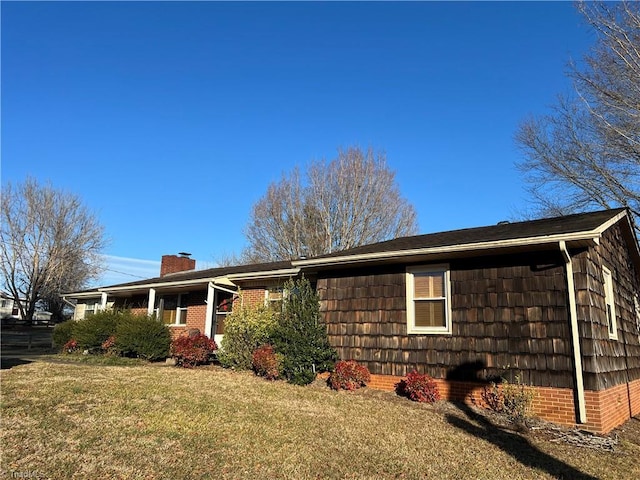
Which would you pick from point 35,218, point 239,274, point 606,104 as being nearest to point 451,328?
point 239,274

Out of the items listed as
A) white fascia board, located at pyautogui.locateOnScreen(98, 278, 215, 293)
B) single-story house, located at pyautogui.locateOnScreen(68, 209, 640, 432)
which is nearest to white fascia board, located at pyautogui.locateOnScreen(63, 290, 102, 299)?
white fascia board, located at pyautogui.locateOnScreen(98, 278, 215, 293)

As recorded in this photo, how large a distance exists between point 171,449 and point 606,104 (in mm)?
16034

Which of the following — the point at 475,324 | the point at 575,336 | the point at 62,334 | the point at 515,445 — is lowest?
the point at 515,445

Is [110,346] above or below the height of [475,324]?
below

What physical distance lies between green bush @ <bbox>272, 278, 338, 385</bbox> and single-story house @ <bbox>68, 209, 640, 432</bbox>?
1.13 feet

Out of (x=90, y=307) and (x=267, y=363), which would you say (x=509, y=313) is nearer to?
(x=267, y=363)

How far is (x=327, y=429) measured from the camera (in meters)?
6.93

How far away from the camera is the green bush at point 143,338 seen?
15.1 m

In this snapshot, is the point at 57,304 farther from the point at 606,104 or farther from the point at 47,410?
the point at 606,104

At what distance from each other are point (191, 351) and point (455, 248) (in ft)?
28.6

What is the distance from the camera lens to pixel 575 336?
26.1 feet

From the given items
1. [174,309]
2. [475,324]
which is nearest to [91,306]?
[174,309]

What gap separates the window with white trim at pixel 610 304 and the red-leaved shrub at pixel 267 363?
7.59 metres

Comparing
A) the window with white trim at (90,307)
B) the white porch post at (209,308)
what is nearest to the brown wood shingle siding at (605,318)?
the white porch post at (209,308)
